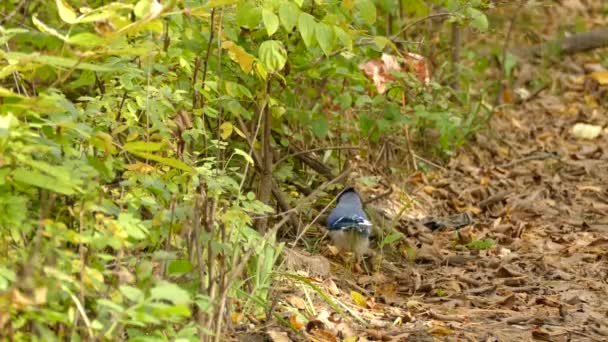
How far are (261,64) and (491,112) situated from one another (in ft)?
13.3

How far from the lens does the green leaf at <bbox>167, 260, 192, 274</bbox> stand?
3.46m

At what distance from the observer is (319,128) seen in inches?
238

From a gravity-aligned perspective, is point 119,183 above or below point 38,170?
below

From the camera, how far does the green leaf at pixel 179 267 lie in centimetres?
346

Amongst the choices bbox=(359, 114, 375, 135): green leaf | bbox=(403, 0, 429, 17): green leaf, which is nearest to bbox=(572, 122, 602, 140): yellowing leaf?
bbox=(359, 114, 375, 135): green leaf

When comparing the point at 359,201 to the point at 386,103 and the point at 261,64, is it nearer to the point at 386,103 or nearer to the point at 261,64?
the point at 386,103

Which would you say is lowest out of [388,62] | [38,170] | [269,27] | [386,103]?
[386,103]

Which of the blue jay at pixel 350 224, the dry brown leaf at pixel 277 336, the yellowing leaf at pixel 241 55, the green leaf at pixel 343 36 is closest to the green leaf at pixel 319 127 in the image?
the blue jay at pixel 350 224

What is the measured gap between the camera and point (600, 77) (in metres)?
9.55

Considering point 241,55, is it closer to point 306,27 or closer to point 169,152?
point 306,27

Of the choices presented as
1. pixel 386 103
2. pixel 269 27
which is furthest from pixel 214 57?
pixel 386 103

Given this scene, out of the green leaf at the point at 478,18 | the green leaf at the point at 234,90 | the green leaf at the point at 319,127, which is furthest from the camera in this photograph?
the green leaf at the point at 319,127

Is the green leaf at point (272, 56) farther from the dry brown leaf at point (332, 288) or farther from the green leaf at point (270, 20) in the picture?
the dry brown leaf at point (332, 288)

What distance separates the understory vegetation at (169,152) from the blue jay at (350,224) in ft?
0.54
